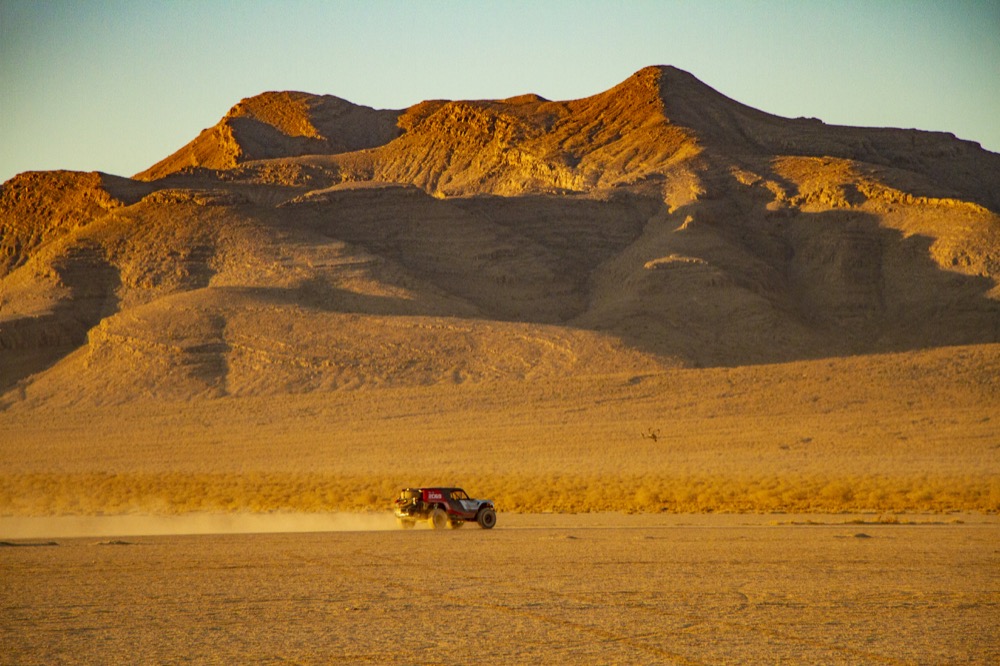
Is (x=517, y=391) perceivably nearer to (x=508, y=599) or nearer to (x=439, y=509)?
(x=439, y=509)

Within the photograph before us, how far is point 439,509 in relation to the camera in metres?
26.9

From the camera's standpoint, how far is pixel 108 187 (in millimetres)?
109688

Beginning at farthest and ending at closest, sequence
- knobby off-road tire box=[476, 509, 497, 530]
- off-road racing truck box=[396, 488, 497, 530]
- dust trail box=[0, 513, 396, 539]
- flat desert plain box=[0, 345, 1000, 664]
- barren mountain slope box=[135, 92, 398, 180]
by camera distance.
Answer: barren mountain slope box=[135, 92, 398, 180], dust trail box=[0, 513, 396, 539], knobby off-road tire box=[476, 509, 497, 530], off-road racing truck box=[396, 488, 497, 530], flat desert plain box=[0, 345, 1000, 664]

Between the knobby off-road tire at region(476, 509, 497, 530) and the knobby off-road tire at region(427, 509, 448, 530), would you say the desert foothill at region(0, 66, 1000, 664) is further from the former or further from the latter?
the knobby off-road tire at region(476, 509, 497, 530)

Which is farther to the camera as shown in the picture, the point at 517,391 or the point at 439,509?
the point at 517,391

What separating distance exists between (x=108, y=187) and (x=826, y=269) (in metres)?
62.4

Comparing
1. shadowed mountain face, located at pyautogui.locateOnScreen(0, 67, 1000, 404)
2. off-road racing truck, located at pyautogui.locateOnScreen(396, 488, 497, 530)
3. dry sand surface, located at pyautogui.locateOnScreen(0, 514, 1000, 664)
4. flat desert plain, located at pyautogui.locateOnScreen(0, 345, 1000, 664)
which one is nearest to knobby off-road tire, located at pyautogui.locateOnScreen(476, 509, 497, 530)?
off-road racing truck, located at pyautogui.locateOnScreen(396, 488, 497, 530)

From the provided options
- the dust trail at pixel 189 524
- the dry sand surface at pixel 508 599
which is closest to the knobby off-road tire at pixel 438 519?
the dust trail at pixel 189 524

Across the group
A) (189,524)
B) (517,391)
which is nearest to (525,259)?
(517,391)

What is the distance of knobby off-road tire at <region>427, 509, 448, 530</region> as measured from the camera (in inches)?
1057

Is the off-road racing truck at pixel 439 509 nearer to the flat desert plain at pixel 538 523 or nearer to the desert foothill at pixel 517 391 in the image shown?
the desert foothill at pixel 517 391

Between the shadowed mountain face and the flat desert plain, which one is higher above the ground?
the shadowed mountain face

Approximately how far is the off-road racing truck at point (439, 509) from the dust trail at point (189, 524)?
1.28 meters

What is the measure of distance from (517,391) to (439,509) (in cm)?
4330
